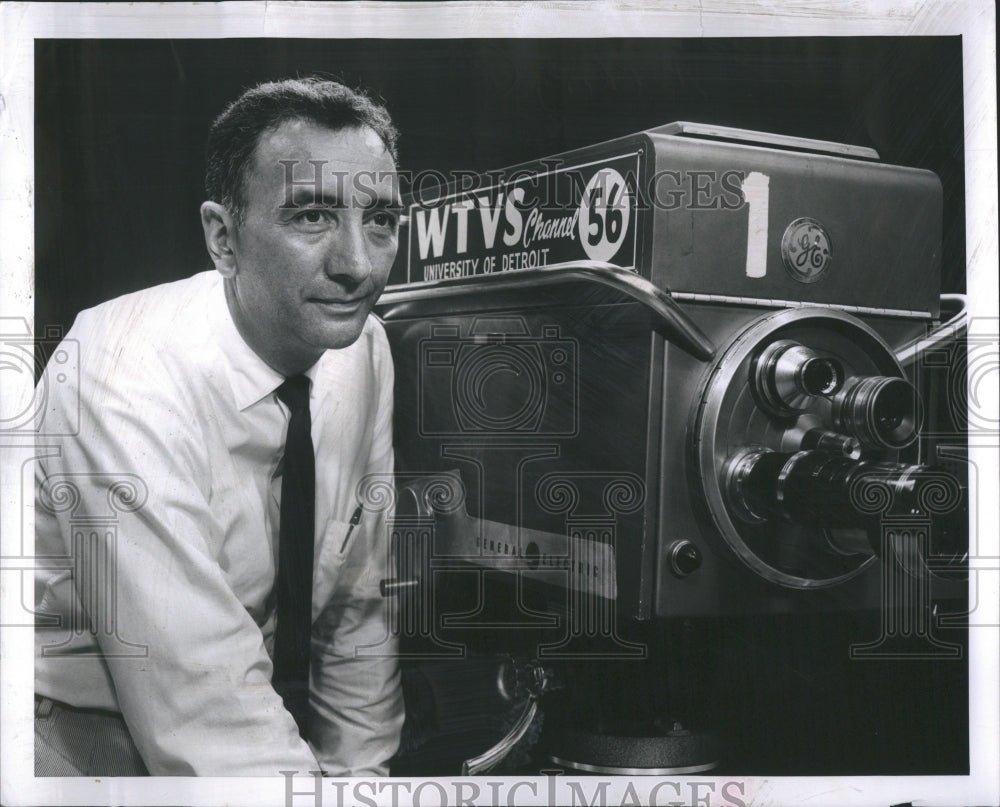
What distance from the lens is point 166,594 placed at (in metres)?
1.58

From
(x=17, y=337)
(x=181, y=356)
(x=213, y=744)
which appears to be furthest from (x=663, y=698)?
(x=17, y=337)

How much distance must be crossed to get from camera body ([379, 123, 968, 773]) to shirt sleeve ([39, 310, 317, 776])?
30cm

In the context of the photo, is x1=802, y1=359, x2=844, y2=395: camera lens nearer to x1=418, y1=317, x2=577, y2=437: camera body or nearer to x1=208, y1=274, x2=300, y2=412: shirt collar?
x1=418, y1=317, x2=577, y2=437: camera body

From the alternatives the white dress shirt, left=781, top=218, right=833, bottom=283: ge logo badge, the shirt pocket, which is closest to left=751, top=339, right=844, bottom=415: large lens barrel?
left=781, top=218, right=833, bottom=283: ge logo badge

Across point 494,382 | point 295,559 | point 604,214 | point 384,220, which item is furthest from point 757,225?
point 295,559

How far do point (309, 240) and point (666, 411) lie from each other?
670 millimetres

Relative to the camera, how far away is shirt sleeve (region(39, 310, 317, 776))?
158cm

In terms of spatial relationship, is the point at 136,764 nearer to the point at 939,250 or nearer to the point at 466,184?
the point at 466,184

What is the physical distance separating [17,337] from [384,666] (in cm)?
88

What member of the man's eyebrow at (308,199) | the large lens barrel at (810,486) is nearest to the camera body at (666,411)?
the large lens barrel at (810,486)

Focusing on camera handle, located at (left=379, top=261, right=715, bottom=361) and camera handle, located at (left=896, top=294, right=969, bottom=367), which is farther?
camera handle, located at (left=896, top=294, right=969, bottom=367)

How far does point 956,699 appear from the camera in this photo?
5.63 feet

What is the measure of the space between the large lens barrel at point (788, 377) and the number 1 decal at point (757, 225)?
0.44 ft

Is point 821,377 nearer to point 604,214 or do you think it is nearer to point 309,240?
point 604,214
